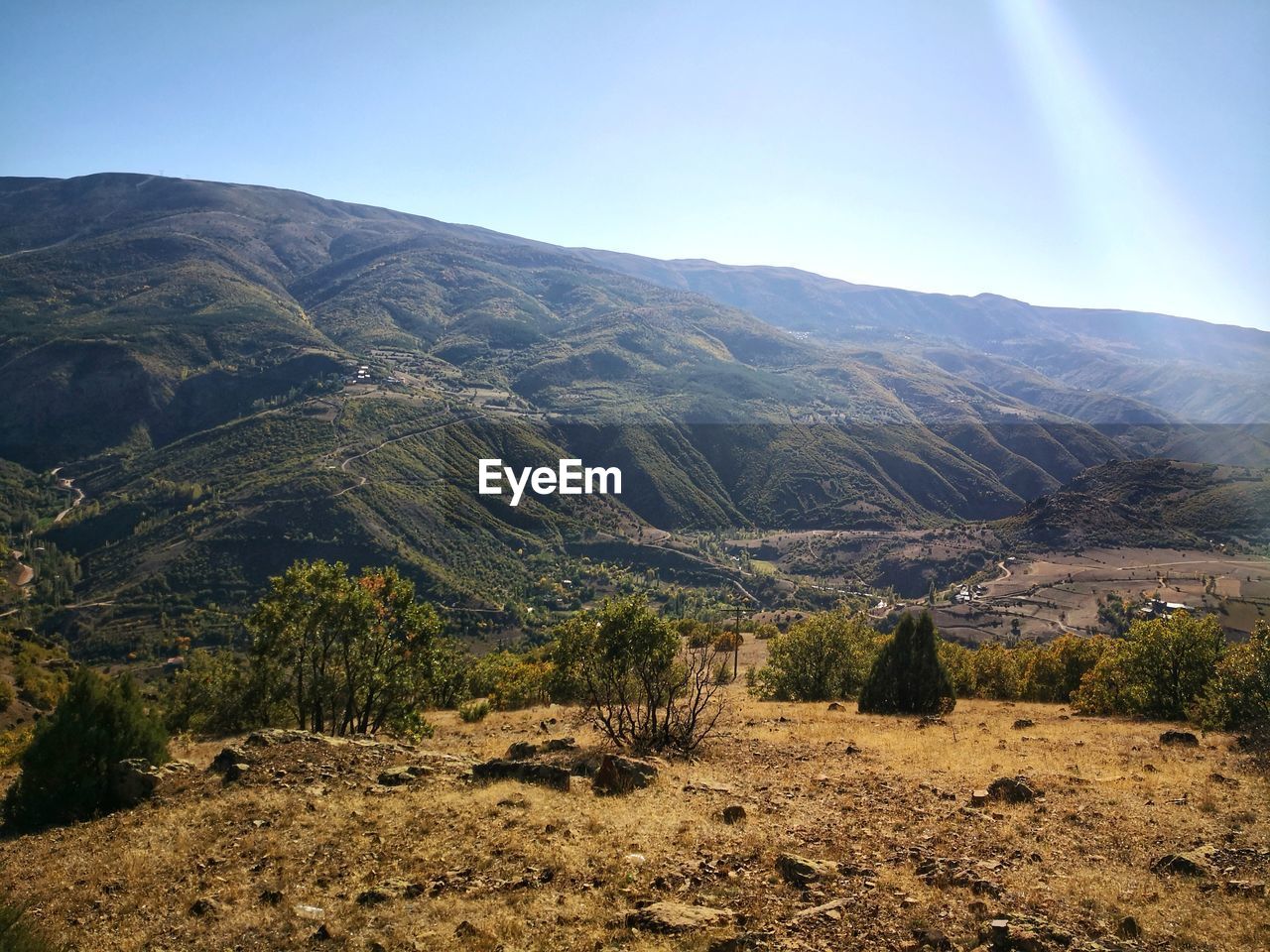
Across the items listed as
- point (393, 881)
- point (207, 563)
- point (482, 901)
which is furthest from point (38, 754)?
point (207, 563)

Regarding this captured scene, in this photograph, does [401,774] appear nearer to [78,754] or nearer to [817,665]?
[78,754]

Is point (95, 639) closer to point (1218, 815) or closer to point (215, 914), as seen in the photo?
point (215, 914)

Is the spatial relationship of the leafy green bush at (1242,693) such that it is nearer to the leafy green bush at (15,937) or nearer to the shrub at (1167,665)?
the shrub at (1167,665)

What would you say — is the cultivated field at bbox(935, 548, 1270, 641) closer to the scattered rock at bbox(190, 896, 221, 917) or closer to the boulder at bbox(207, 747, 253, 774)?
the boulder at bbox(207, 747, 253, 774)

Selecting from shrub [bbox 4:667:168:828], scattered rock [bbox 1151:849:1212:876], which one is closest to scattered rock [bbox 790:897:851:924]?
scattered rock [bbox 1151:849:1212:876]

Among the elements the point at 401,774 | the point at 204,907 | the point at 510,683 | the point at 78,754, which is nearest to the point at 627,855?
the point at 204,907

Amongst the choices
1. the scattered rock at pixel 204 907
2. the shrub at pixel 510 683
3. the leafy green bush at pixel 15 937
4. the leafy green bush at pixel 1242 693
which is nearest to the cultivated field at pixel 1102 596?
the shrub at pixel 510 683

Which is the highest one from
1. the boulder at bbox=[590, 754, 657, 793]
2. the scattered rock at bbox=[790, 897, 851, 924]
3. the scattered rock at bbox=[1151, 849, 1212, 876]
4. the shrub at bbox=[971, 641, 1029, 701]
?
the scattered rock at bbox=[1151, 849, 1212, 876]
